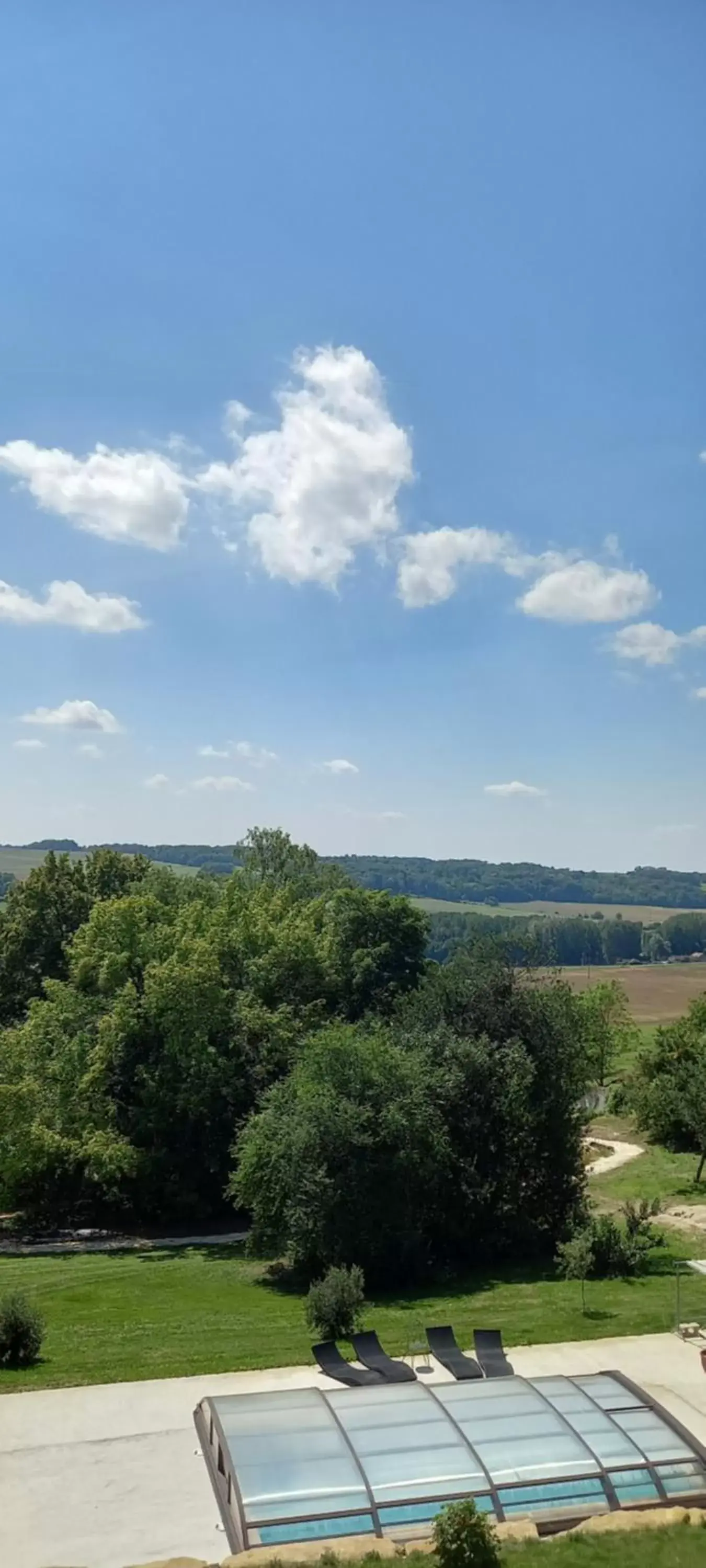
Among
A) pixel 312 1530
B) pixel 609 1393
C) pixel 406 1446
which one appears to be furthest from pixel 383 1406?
pixel 609 1393

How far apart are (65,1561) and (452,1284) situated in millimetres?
15925

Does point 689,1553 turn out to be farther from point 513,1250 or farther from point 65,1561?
point 513,1250

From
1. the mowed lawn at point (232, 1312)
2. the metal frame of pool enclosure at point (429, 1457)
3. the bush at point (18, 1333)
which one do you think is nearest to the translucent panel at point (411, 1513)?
the metal frame of pool enclosure at point (429, 1457)

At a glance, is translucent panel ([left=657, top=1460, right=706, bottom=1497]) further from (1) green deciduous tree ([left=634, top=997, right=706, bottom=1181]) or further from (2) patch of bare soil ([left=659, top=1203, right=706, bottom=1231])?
(1) green deciduous tree ([left=634, top=997, right=706, bottom=1181])

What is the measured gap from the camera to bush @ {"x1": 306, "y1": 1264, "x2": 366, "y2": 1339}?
819 inches

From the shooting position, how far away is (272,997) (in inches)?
1634

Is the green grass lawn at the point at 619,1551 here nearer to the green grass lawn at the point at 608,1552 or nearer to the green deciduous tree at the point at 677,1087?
the green grass lawn at the point at 608,1552

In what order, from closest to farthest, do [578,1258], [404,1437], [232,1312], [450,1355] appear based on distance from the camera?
[404,1437]
[450,1355]
[232,1312]
[578,1258]

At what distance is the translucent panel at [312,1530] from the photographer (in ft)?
40.3

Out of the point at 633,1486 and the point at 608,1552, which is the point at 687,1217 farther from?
the point at 608,1552

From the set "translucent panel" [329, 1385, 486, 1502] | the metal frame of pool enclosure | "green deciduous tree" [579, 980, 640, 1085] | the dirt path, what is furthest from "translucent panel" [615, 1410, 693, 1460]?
"green deciduous tree" [579, 980, 640, 1085]

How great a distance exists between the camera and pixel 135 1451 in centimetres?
1541

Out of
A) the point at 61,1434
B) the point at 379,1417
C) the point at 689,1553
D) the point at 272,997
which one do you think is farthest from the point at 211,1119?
the point at 689,1553

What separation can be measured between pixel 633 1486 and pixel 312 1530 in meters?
4.21
